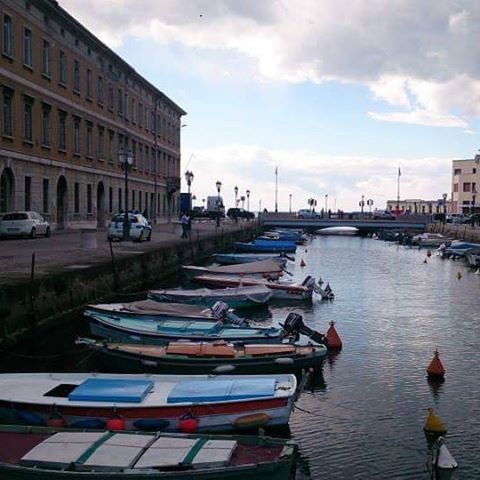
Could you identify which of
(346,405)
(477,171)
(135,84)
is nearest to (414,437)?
(346,405)

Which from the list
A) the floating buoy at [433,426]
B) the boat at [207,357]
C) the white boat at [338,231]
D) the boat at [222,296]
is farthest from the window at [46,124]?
the white boat at [338,231]

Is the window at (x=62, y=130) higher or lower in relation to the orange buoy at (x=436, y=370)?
higher

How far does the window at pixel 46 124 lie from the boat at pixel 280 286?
1641 centimetres

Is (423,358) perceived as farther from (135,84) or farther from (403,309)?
(135,84)

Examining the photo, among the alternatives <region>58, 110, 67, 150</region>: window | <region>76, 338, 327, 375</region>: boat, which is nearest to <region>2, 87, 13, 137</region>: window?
<region>58, 110, 67, 150</region>: window

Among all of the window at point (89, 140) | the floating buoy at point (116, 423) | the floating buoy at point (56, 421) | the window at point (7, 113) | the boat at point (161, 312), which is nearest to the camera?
the floating buoy at point (116, 423)

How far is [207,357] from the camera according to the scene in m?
14.6

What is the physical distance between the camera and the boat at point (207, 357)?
14.5 metres

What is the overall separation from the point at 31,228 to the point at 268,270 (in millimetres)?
13132

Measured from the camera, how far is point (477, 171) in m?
122

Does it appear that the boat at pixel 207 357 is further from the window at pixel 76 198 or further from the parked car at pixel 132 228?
the window at pixel 76 198

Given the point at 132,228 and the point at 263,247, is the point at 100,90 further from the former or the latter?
the point at 263,247

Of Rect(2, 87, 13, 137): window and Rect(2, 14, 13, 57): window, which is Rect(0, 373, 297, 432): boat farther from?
Rect(2, 14, 13, 57): window

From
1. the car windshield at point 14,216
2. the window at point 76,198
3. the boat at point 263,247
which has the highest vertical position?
the window at point 76,198
